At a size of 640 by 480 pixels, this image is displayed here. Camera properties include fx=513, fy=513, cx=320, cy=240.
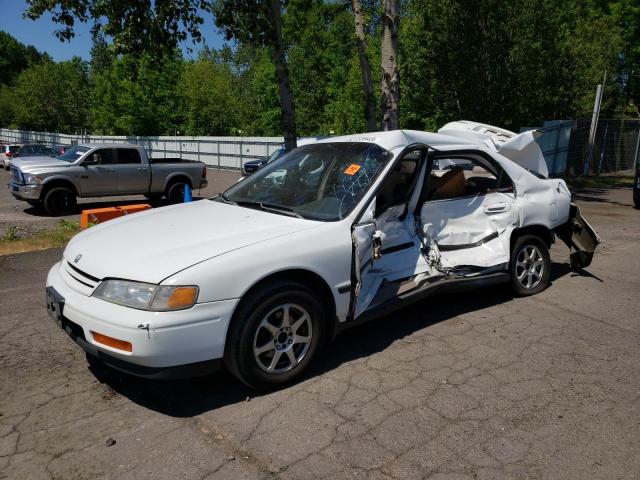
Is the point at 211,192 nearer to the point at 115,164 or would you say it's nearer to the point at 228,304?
the point at 115,164

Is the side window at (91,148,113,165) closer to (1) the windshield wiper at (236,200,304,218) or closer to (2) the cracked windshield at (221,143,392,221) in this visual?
(2) the cracked windshield at (221,143,392,221)

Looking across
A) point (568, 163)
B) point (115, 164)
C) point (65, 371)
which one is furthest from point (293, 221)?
point (568, 163)

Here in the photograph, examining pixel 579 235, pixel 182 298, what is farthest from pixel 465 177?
pixel 182 298

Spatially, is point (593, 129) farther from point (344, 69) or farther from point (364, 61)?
point (344, 69)

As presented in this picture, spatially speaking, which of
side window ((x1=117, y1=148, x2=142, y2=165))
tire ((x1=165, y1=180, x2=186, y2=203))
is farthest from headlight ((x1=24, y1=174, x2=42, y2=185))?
tire ((x1=165, y1=180, x2=186, y2=203))

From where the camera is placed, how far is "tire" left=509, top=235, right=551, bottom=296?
17.0 feet

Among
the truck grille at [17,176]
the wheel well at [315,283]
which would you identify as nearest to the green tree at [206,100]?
Result: the truck grille at [17,176]

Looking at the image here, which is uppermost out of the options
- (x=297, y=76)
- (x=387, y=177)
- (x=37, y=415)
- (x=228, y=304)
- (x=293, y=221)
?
(x=297, y=76)

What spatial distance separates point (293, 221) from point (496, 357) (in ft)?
6.19

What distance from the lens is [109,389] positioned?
3.49 meters

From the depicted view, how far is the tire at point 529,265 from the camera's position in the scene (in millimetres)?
5172

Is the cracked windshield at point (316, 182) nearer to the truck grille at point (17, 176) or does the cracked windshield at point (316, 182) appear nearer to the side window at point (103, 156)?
the truck grille at point (17, 176)

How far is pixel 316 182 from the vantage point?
4238 millimetres

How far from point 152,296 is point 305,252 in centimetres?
102
